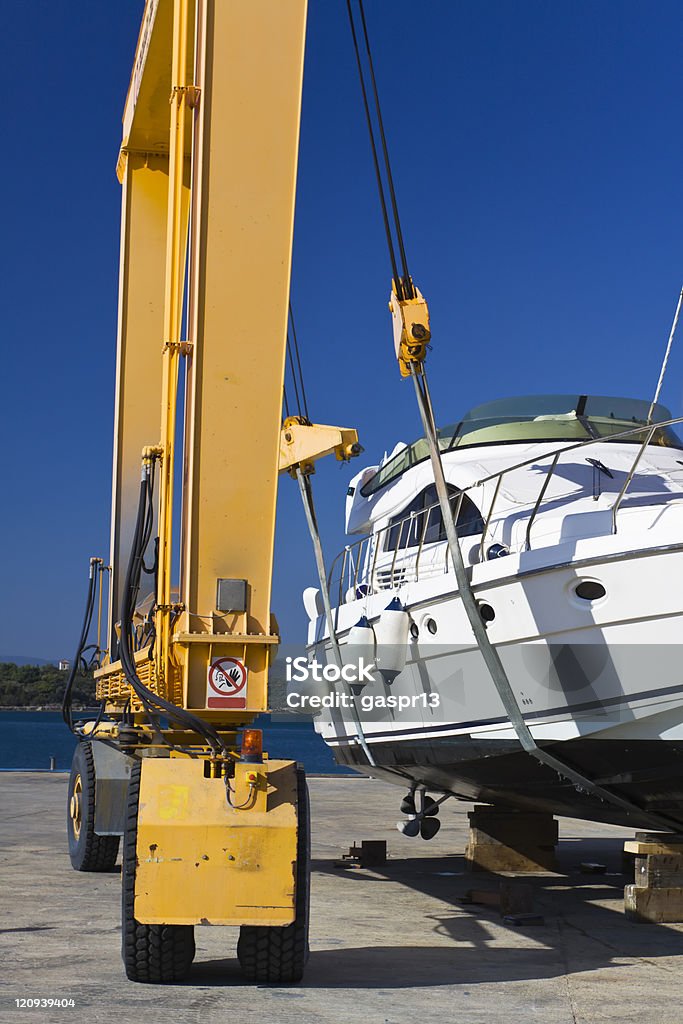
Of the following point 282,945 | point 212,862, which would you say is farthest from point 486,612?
point 212,862

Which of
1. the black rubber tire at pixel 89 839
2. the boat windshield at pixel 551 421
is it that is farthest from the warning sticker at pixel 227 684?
the boat windshield at pixel 551 421

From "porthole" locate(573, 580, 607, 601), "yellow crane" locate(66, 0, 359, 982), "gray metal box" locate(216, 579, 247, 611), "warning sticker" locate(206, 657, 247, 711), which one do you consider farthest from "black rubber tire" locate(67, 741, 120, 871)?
"porthole" locate(573, 580, 607, 601)

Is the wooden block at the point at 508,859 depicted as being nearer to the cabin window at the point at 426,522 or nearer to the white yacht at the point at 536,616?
the white yacht at the point at 536,616

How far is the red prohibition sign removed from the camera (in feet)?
18.1

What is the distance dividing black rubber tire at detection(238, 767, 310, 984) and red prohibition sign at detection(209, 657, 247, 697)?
0.68m

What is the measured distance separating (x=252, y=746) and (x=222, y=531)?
111 centimetres

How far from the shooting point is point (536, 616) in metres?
6.81

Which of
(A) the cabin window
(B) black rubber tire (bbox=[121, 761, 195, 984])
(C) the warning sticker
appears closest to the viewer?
(B) black rubber tire (bbox=[121, 761, 195, 984])

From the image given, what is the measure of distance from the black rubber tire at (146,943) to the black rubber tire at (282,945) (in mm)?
283

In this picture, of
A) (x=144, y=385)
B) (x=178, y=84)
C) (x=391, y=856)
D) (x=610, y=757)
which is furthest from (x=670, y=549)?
(x=391, y=856)

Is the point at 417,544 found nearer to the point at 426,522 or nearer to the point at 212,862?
the point at 426,522

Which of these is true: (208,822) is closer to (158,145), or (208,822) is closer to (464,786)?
(464,786)

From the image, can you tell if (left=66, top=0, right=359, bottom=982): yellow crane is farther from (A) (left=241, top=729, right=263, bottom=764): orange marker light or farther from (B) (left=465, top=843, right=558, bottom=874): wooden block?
(B) (left=465, top=843, right=558, bottom=874): wooden block

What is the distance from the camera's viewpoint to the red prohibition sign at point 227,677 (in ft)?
18.1
